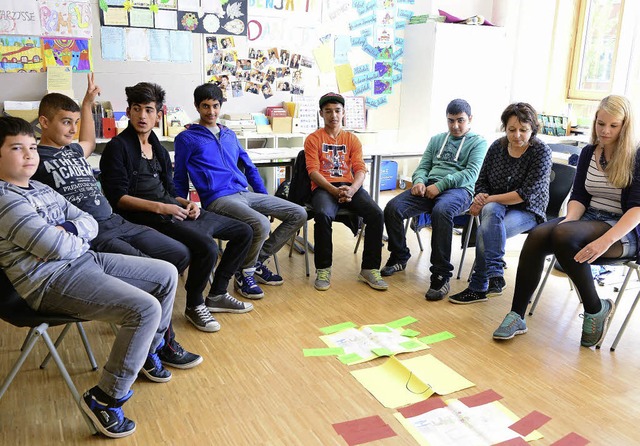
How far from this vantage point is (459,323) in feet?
9.68

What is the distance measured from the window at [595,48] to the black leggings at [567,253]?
296cm

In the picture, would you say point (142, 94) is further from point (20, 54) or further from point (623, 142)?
point (623, 142)

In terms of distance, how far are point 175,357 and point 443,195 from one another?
1.89 meters

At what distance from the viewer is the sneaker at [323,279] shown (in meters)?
3.36

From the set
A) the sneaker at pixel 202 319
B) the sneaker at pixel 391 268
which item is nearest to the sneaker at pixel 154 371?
the sneaker at pixel 202 319

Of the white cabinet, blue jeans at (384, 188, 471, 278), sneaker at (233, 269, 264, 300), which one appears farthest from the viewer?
the white cabinet

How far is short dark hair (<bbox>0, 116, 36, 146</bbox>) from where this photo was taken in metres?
1.86

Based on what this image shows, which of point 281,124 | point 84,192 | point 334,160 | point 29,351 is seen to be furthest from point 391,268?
point 29,351

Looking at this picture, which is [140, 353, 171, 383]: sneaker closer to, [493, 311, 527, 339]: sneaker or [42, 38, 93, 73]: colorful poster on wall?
[493, 311, 527, 339]: sneaker

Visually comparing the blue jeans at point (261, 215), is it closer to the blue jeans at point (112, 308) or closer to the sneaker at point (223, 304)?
the sneaker at point (223, 304)

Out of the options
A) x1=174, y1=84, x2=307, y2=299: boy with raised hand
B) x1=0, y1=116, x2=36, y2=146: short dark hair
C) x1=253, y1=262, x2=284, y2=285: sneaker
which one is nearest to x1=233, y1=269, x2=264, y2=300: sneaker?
x1=174, y1=84, x2=307, y2=299: boy with raised hand

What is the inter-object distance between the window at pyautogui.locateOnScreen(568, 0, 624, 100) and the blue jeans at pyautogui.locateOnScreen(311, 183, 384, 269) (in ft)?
9.75

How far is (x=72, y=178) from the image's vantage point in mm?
2355

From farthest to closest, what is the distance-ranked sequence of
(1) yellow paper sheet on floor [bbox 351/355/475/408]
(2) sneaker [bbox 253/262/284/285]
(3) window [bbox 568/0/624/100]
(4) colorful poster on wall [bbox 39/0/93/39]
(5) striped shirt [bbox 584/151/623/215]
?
(3) window [bbox 568/0/624/100]
(4) colorful poster on wall [bbox 39/0/93/39]
(2) sneaker [bbox 253/262/284/285]
(5) striped shirt [bbox 584/151/623/215]
(1) yellow paper sheet on floor [bbox 351/355/475/408]
